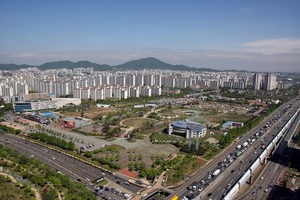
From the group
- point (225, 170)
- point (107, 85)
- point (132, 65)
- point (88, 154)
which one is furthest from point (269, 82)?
point (132, 65)

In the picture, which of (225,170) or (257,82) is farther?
(257,82)

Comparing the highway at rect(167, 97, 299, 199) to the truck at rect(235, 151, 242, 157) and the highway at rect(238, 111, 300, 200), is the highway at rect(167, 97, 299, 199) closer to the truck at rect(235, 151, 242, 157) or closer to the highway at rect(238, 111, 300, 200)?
the truck at rect(235, 151, 242, 157)

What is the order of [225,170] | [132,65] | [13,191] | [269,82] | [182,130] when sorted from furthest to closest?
[132,65]
[269,82]
[182,130]
[225,170]
[13,191]

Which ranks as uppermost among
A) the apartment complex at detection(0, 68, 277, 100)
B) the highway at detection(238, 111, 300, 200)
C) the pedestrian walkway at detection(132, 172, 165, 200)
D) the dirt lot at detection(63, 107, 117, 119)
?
Result: the apartment complex at detection(0, 68, 277, 100)

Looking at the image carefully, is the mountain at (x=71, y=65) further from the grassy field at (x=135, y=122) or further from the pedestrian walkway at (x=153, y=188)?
the pedestrian walkway at (x=153, y=188)

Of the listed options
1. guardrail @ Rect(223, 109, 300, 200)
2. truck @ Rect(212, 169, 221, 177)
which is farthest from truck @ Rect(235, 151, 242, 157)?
truck @ Rect(212, 169, 221, 177)

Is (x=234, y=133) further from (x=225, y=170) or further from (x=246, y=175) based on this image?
(x=246, y=175)

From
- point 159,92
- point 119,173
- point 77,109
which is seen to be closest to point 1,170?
point 119,173

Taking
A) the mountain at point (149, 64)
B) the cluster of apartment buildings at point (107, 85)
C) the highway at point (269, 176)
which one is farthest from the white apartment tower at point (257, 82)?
the mountain at point (149, 64)

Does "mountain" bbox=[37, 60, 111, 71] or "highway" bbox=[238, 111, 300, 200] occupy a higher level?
"mountain" bbox=[37, 60, 111, 71]
